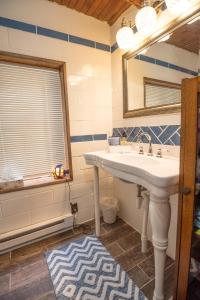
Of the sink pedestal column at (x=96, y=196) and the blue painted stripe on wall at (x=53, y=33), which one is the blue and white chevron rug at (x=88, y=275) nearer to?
the sink pedestal column at (x=96, y=196)

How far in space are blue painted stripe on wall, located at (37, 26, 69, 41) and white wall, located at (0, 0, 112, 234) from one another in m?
0.03

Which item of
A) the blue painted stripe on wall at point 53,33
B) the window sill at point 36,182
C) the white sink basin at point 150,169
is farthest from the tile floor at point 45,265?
the blue painted stripe on wall at point 53,33

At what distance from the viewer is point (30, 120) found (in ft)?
5.24

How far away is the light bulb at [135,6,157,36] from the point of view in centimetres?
114

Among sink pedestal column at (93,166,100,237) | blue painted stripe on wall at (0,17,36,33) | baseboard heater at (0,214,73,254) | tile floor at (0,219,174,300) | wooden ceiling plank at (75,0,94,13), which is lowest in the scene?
tile floor at (0,219,174,300)

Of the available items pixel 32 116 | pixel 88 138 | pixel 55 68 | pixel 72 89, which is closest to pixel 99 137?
pixel 88 138

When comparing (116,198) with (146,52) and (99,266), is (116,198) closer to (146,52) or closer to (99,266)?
(99,266)

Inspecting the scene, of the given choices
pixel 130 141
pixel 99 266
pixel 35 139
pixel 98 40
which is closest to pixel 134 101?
pixel 130 141

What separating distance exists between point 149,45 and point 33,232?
6.41 feet

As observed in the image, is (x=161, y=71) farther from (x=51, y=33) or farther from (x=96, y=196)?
(x=96, y=196)

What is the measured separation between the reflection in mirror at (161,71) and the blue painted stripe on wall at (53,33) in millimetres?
614

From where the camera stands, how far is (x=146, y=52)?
1384 millimetres

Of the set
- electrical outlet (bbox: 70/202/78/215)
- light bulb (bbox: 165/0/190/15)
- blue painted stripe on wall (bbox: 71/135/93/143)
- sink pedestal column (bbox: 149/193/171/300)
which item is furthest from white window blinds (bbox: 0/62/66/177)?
sink pedestal column (bbox: 149/193/171/300)

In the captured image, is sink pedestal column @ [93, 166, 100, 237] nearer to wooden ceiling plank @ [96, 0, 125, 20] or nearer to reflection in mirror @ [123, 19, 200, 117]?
reflection in mirror @ [123, 19, 200, 117]
